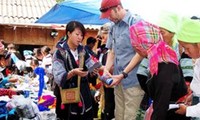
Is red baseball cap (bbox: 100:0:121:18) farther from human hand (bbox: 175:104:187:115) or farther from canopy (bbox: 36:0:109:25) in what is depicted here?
canopy (bbox: 36:0:109:25)

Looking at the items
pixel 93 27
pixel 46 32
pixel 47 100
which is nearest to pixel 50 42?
pixel 46 32

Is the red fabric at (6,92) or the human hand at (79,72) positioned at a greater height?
the human hand at (79,72)

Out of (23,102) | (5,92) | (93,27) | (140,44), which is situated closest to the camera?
(140,44)

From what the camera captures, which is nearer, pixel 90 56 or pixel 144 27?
pixel 144 27

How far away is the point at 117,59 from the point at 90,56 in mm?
358

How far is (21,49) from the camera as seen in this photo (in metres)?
15.0

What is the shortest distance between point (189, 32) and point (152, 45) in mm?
653

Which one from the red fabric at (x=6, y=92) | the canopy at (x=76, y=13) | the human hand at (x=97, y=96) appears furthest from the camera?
the canopy at (x=76, y=13)

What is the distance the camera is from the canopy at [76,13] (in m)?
11.7

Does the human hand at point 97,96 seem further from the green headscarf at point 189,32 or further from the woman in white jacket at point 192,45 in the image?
the green headscarf at point 189,32

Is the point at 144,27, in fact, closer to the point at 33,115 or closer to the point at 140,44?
the point at 140,44

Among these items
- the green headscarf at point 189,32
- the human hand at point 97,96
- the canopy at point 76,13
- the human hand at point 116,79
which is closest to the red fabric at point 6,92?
the human hand at point 116,79

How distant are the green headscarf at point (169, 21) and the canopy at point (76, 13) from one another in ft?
25.3

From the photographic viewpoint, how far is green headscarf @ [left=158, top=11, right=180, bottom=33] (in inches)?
149
